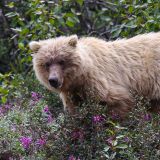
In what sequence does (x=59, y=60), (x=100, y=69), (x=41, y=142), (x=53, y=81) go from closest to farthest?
(x=41, y=142) → (x=53, y=81) → (x=59, y=60) → (x=100, y=69)

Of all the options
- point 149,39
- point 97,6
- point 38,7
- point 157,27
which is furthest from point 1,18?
point 149,39

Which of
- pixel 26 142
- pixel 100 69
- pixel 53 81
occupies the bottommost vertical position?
pixel 26 142

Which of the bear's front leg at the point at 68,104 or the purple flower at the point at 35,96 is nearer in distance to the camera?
the bear's front leg at the point at 68,104

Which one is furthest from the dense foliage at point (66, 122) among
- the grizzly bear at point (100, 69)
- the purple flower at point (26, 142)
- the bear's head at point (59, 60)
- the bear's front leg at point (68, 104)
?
the bear's head at point (59, 60)

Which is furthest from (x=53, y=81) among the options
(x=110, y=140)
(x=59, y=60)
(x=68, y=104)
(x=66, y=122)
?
(x=110, y=140)

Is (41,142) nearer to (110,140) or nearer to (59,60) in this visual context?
(110,140)

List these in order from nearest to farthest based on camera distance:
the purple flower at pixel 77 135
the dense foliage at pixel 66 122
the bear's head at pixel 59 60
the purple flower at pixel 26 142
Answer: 1. the dense foliage at pixel 66 122
2. the purple flower at pixel 77 135
3. the purple flower at pixel 26 142
4. the bear's head at pixel 59 60

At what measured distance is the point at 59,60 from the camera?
648 centimetres

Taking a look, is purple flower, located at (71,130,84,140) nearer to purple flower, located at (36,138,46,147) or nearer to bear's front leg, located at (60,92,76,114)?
purple flower, located at (36,138,46,147)

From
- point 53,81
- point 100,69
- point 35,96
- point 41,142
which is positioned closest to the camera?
point 41,142

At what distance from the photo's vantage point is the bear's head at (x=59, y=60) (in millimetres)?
6438

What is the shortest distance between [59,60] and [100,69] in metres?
0.53

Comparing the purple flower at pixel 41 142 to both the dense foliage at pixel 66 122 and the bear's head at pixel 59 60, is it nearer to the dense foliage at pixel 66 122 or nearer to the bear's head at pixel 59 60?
the dense foliage at pixel 66 122

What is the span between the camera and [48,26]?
8961mm
